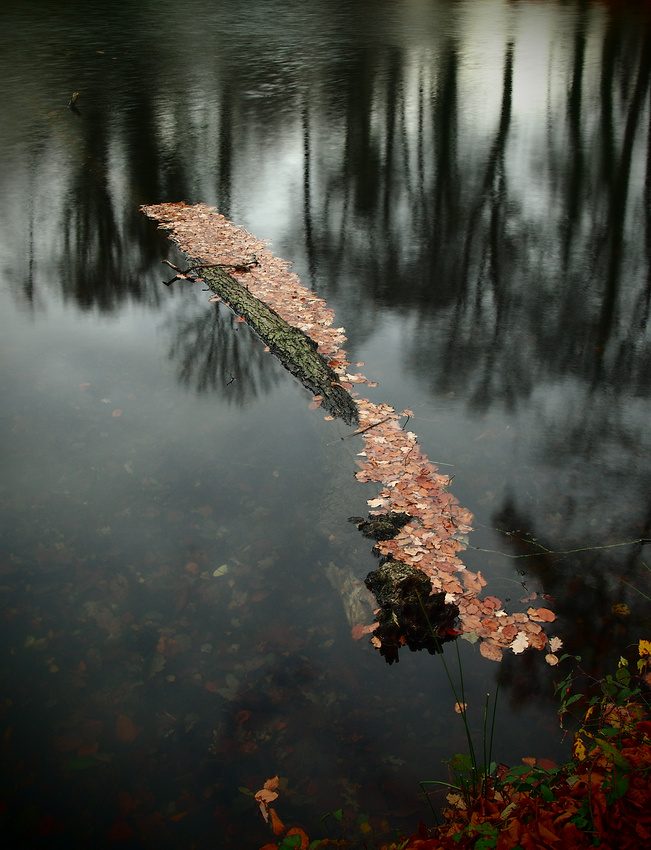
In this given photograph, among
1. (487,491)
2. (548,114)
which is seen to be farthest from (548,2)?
(487,491)

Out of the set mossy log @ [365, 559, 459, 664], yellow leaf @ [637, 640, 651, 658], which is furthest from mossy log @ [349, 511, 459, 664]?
yellow leaf @ [637, 640, 651, 658]

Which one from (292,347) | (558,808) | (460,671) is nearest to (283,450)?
(292,347)

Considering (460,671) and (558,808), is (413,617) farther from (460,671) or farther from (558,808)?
(558,808)

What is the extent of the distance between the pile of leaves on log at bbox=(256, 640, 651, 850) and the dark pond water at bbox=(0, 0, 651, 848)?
0.23 m

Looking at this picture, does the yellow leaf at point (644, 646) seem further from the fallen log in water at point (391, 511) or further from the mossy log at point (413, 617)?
the mossy log at point (413, 617)

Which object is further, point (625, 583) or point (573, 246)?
point (573, 246)

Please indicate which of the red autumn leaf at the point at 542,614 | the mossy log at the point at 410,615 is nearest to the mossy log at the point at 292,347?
the mossy log at the point at 410,615

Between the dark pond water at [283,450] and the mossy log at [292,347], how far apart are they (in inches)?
9.2

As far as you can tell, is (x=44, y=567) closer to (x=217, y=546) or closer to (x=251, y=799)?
(x=217, y=546)

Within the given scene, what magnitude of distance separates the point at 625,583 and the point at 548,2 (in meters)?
36.8

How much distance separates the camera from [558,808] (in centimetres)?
274

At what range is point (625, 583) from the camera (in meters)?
4.69

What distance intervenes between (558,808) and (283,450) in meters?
3.99

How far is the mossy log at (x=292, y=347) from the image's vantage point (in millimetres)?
6773
